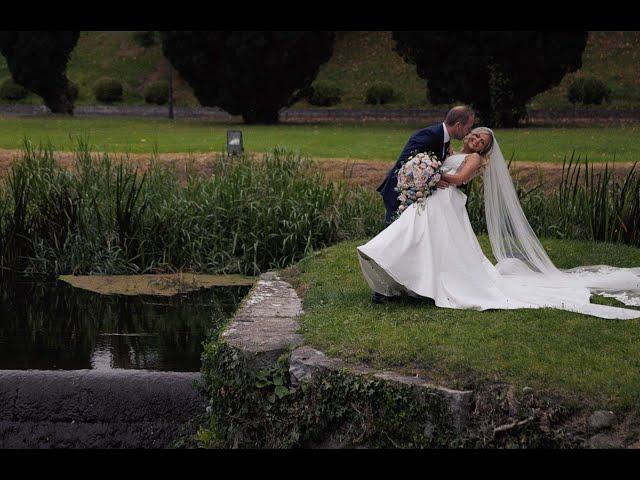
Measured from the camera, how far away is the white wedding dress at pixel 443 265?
7.73 metres

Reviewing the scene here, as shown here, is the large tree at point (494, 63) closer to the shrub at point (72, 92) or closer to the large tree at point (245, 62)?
the large tree at point (245, 62)

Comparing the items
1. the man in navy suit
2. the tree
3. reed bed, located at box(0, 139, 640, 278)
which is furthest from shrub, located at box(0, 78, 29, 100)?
the man in navy suit

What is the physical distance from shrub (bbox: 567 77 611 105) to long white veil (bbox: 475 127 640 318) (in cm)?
2221

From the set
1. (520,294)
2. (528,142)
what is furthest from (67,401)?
(528,142)

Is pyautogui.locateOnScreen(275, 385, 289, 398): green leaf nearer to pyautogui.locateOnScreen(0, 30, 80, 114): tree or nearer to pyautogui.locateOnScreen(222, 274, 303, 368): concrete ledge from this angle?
pyautogui.locateOnScreen(222, 274, 303, 368): concrete ledge

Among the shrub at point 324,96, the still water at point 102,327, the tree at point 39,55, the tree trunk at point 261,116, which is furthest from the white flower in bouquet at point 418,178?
the shrub at point 324,96

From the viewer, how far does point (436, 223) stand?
310 inches

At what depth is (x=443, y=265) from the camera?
311 inches

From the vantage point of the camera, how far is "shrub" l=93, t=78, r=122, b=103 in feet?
120

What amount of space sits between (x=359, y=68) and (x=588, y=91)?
37.1ft

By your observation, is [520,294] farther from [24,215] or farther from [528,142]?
[528,142]

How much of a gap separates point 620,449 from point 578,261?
16.6 feet

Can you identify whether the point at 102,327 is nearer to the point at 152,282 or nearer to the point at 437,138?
the point at 152,282

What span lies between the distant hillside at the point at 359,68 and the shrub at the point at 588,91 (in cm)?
53
